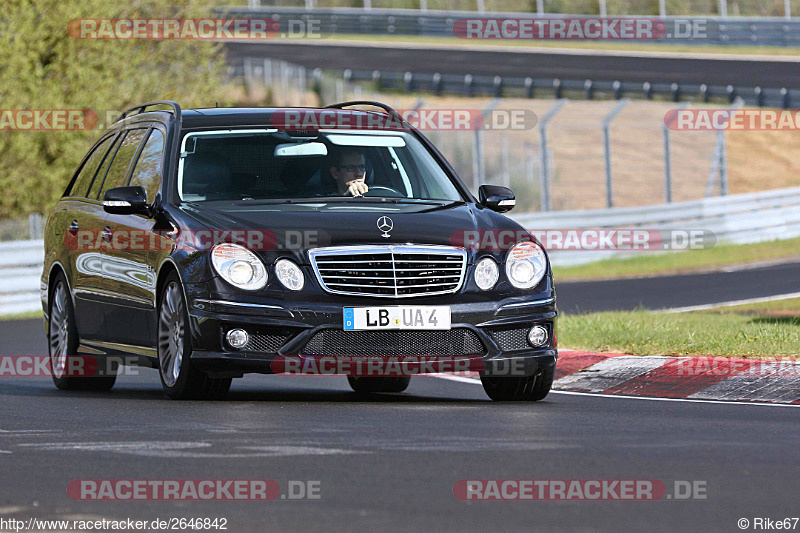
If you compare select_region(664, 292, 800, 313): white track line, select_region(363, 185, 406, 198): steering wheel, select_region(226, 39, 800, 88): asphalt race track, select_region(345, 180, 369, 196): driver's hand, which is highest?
select_region(345, 180, 369, 196): driver's hand

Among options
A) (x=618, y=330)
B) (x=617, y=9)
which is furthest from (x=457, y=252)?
(x=617, y=9)

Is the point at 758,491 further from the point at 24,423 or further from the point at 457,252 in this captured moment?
the point at 24,423

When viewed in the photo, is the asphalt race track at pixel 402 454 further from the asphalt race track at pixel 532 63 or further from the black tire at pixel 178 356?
the asphalt race track at pixel 532 63

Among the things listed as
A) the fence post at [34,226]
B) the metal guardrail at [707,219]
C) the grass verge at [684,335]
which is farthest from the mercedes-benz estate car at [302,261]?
the metal guardrail at [707,219]

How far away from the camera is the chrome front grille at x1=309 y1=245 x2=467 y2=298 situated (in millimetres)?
9938

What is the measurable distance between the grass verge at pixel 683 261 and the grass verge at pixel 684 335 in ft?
32.1

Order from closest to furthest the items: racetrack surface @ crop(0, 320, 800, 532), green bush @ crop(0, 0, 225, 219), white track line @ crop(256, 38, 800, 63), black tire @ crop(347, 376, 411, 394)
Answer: racetrack surface @ crop(0, 320, 800, 532), black tire @ crop(347, 376, 411, 394), green bush @ crop(0, 0, 225, 219), white track line @ crop(256, 38, 800, 63)

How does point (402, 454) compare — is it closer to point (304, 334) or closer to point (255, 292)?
point (304, 334)

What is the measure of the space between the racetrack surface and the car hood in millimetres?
1013

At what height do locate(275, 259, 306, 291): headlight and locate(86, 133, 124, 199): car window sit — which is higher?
locate(86, 133, 124, 199): car window

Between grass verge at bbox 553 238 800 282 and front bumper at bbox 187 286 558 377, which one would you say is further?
grass verge at bbox 553 238 800 282

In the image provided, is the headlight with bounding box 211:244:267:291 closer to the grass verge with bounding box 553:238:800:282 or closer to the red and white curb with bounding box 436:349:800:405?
the red and white curb with bounding box 436:349:800:405

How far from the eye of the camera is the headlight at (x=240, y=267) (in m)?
9.88

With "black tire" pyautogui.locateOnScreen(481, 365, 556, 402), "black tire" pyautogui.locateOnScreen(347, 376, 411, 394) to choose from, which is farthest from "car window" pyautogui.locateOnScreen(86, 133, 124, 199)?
"black tire" pyautogui.locateOnScreen(481, 365, 556, 402)
